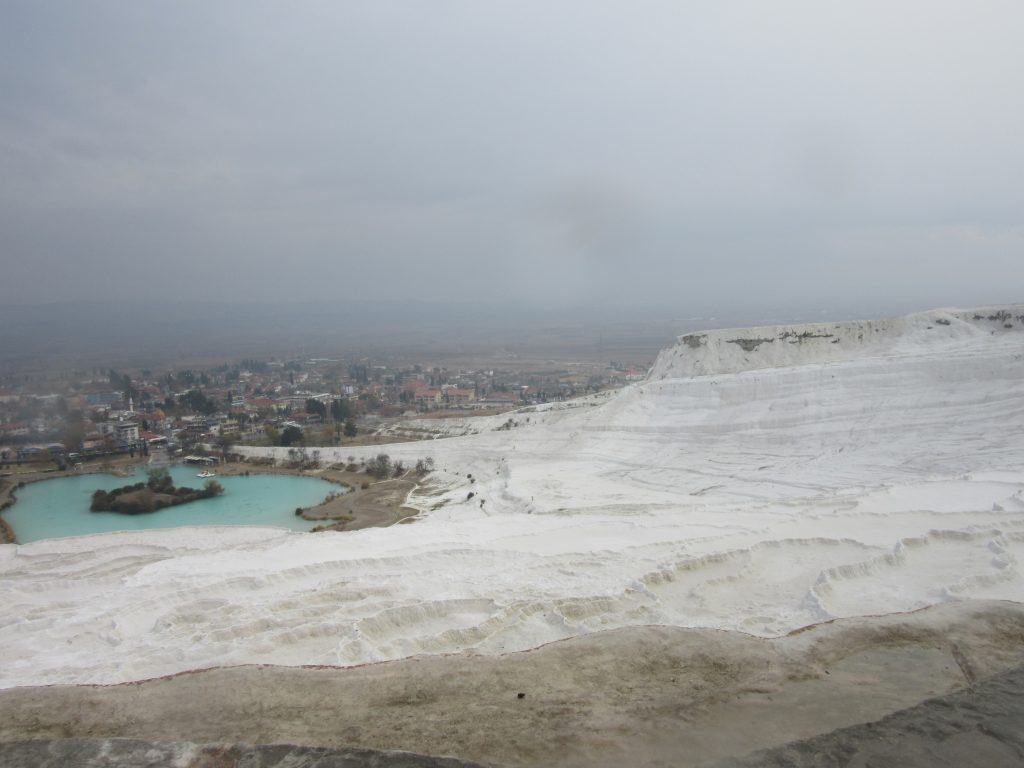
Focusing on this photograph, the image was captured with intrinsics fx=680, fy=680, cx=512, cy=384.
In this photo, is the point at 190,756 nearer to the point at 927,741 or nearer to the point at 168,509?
the point at 927,741

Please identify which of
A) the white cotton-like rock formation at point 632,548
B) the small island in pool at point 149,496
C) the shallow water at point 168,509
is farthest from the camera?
the small island in pool at point 149,496

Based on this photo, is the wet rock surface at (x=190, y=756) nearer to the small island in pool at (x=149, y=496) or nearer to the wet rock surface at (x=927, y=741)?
the wet rock surface at (x=927, y=741)

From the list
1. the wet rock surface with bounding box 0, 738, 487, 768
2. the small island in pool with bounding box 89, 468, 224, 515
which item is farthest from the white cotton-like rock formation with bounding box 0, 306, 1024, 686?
the small island in pool with bounding box 89, 468, 224, 515

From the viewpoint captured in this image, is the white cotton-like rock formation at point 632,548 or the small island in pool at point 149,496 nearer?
the white cotton-like rock formation at point 632,548

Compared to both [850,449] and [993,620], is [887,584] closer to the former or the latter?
[993,620]

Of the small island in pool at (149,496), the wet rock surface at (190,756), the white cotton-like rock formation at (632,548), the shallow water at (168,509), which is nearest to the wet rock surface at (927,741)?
the white cotton-like rock formation at (632,548)

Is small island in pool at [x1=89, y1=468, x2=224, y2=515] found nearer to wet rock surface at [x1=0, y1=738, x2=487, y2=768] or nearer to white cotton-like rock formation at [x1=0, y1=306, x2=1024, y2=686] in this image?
white cotton-like rock formation at [x1=0, y1=306, x2=1024, y2=686]
